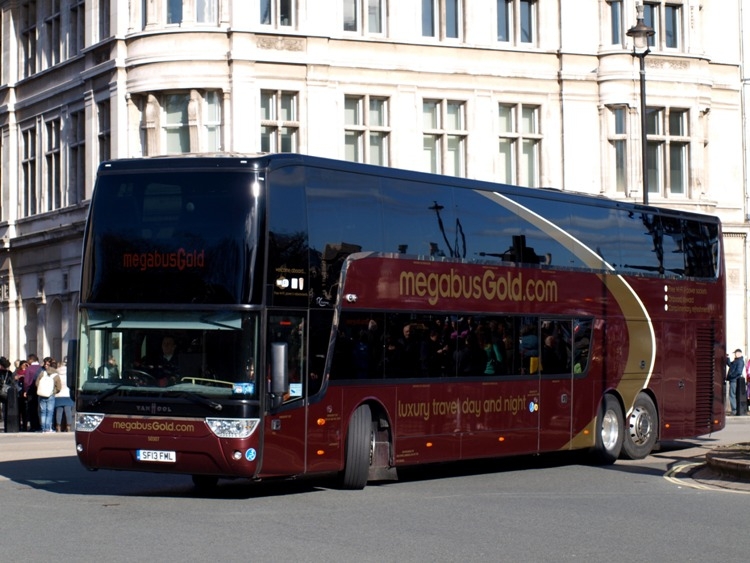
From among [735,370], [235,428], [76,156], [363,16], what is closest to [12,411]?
[76,156]

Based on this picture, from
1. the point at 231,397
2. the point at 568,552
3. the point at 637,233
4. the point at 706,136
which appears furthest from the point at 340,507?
the point at 706,136

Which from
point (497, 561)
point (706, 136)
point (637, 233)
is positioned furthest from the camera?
point (706, 136)

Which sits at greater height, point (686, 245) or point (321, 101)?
point (321, 101)

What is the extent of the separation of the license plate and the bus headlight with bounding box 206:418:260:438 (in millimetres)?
573

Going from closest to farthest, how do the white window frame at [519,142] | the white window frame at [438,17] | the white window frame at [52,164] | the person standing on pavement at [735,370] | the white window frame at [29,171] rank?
the person standing on pavement at [735,370] → the white window frame at [438,17] → the white window frame at [519,142] → the white window frame at [52,164] → the white window frame at [29,171]

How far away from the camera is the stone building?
42.1 meters

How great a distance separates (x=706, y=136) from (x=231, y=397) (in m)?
33.4

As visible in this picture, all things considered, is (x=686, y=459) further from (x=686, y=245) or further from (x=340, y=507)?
(x=340, y=507)

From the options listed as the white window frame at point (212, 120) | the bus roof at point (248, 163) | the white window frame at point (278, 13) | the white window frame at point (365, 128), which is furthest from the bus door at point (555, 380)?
the white window frame at point (278, 13)

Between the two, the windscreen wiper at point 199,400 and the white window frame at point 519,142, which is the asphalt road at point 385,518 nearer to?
the windscreen wiper at point 199,400

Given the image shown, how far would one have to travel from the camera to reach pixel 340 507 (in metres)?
16.6

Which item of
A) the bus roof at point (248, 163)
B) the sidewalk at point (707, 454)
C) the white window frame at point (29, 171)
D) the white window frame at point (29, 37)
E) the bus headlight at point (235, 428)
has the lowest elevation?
the sidewalk at point (707, 454)

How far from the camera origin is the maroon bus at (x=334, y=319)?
55.8 ft

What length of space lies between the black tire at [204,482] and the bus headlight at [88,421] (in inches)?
75.9
